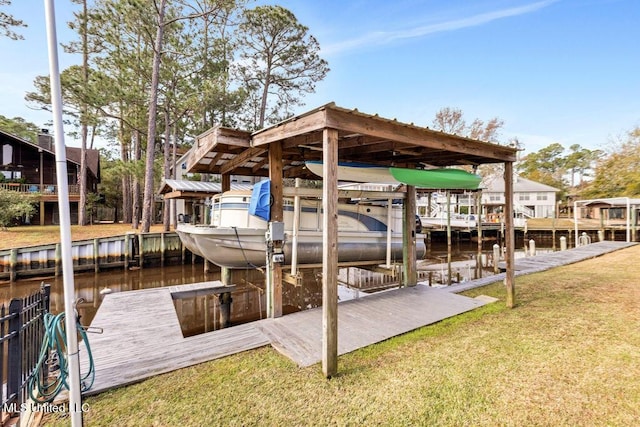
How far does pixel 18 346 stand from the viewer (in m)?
2.43

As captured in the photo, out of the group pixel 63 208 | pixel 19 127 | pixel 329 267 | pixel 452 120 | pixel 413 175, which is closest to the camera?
pixel 63 208

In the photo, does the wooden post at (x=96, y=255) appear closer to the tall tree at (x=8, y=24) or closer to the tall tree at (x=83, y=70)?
the tall tree at (x=83, y=70)

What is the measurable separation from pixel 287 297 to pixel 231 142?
17.9 feet

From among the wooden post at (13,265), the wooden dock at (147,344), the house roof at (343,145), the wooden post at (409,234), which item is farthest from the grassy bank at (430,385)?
the wooden post at (13,265)

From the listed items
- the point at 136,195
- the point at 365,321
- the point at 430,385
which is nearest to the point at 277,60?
the point at 136,195

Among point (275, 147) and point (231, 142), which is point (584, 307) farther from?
point (231, 142)

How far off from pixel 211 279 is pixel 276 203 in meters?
7.52

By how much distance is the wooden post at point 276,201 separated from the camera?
15.5 feet

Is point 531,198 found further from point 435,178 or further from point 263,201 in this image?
point 263,201

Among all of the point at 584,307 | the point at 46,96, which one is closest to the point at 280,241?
the point at 584,307

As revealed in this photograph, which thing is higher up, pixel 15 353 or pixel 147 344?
pixel 15 353

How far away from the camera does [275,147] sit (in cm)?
470

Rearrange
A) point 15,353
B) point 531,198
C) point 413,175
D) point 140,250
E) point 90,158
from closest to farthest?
point 15,353 → point 413,175 → point 140,250 → point 90,158 → point 531,198

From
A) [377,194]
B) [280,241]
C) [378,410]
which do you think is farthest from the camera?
[377,194]
